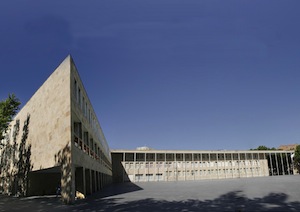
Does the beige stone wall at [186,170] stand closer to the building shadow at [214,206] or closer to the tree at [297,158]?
the tree at [297,158]

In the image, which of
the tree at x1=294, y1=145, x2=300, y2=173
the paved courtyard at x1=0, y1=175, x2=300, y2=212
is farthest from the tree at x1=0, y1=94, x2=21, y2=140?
the tree at x1=294, y1=145, x2=300, y2=173

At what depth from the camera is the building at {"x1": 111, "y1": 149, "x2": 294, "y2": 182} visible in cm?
6488

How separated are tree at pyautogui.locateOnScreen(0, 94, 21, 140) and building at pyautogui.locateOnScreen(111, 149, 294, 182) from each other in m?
40.2

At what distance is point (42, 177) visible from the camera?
81.1ft

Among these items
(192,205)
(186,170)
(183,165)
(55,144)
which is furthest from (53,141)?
(186,170)

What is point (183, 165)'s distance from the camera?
68.1 meters

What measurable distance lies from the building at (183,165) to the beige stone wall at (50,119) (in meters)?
44.3

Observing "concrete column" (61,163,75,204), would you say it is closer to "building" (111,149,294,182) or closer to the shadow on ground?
the shadow on ground

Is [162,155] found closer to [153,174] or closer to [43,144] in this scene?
[153,174]

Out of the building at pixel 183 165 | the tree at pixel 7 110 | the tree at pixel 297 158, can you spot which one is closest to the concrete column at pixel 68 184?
the tree at pixel 7 110

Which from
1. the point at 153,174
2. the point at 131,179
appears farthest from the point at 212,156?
the point at 131,179

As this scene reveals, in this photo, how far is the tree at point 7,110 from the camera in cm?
2444

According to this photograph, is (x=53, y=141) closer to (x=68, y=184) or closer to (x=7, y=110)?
(x=68, y=184)

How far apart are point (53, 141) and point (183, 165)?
5476 centimetres
